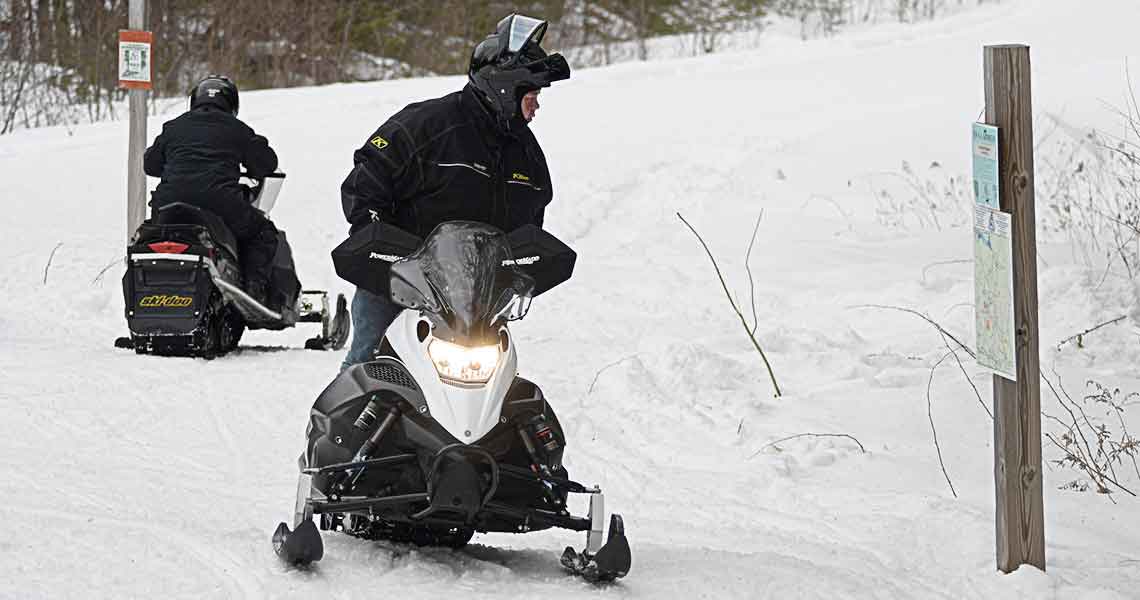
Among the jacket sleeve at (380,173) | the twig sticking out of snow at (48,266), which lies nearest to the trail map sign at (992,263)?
the jacket sleeve at (380,173)

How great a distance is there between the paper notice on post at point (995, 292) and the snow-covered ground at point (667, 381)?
0.76 m

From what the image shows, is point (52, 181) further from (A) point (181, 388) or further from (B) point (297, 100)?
(A) point (181, 388)

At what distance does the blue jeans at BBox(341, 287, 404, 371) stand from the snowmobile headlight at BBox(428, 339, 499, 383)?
0.73m

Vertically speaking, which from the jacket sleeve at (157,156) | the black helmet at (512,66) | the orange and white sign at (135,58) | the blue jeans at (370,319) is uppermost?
the orange and white sign at (135,58)

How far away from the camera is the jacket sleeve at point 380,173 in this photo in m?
5.33

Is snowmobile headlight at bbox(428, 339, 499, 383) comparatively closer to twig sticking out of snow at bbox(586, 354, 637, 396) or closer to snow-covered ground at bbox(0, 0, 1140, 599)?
snow-covered ground at bbox(0, 0, 1140, 599)

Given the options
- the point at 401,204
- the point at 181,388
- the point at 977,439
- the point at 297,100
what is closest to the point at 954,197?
the point at 977,439

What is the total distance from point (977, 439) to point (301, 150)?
11969mm

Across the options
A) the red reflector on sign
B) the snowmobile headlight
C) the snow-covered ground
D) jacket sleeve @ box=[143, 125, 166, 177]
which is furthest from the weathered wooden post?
the snowmobile headlight

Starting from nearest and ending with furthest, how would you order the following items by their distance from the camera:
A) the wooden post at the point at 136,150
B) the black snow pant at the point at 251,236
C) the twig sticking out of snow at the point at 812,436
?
Result: the twig sticking out of snow at the point at 812,436 < the black snow pant at the point at 251,236 < the wooden post at the point at 136,150

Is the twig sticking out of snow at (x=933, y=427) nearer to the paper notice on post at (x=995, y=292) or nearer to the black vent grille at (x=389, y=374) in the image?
the paper notice on post at (x=995, y=292)

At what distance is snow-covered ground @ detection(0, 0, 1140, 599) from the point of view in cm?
532

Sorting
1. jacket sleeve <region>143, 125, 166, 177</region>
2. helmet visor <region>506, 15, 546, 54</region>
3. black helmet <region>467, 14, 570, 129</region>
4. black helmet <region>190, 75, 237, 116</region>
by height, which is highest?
black helmet <region>190, 75, 237, 116</region>

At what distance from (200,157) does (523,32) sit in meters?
5.42
